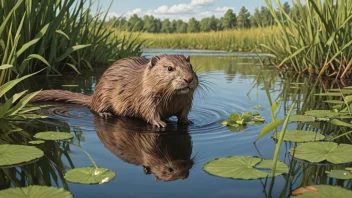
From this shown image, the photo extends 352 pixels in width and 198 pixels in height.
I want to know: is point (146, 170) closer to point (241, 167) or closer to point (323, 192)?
point (241, 167)

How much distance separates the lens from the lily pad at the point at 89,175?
163cm

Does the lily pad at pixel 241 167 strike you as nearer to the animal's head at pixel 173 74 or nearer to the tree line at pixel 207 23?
the animal's head at pixel 173 74

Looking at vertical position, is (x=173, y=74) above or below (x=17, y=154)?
above

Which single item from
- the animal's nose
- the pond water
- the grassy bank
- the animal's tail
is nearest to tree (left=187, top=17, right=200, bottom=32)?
the grassy bank

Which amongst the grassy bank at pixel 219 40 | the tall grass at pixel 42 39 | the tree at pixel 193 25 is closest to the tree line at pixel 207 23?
the tree at pixel 193 25

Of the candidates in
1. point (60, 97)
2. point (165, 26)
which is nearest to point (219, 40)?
point (60, 97)

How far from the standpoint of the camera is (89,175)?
66.3 inches

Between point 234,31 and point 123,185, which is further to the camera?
point 234,31

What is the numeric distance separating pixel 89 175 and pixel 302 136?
4.10 ft

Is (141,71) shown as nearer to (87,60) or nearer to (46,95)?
(46,95)

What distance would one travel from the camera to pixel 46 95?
3650 mm

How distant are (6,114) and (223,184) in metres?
1.57

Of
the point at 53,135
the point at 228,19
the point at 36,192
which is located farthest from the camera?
the point at 228,19

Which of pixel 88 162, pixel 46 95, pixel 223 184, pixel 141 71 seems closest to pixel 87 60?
pixel 46 95
